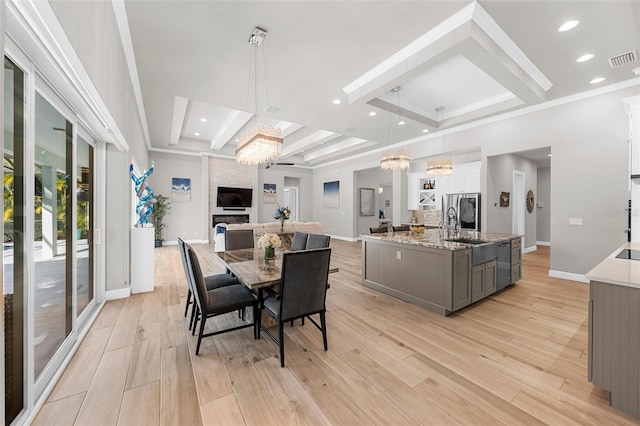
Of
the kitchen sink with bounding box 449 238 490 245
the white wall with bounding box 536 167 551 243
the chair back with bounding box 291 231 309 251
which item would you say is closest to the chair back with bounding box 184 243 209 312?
the chair back with bounding box 291 231 309 251

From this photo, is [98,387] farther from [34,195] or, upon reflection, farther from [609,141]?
[609,141]

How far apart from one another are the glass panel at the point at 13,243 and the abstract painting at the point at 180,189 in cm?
767

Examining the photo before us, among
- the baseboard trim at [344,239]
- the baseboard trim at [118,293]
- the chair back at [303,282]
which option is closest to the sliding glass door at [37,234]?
the baseboard trim at [118,293]

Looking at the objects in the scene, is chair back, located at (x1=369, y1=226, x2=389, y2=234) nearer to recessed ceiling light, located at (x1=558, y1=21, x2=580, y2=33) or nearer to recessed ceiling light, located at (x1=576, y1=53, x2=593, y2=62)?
recessed ceiling light, located at (x1=558, y1=21, x2=580, y2=33)

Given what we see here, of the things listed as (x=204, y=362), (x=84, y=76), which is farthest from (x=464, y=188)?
(x=84, y=76)

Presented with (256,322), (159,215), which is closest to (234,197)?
(159,215)

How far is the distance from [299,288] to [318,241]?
104 centimetres

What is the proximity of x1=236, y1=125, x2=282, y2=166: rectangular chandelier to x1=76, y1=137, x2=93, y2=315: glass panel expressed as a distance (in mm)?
1685

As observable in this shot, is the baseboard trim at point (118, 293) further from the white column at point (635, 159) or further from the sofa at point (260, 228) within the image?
the white column at point (635, 159)

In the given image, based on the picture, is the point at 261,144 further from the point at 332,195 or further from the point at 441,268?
the point at 332,195

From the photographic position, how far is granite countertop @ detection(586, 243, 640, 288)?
1519 millimetres

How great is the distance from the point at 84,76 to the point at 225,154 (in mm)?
7585

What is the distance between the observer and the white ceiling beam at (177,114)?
5.10 m

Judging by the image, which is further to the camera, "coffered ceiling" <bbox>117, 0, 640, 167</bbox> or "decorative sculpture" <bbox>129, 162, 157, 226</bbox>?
"decorative sculpture" <bbox>129, 162, 157, 226</bbox>
